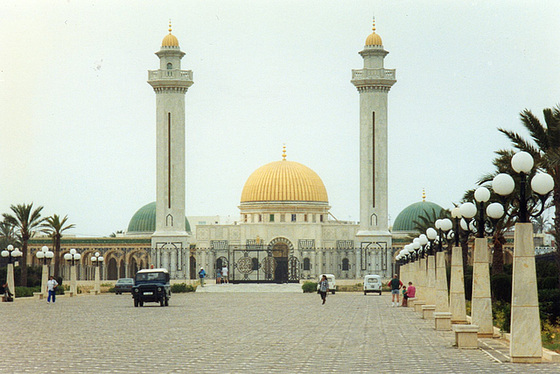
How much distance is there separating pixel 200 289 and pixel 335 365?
141ft

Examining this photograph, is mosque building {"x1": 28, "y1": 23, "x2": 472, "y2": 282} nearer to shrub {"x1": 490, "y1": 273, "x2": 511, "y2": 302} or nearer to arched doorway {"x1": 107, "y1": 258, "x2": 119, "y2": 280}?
arched doorway {"x1": 107, "y1": 258, "x2": 119, "y2": 280}

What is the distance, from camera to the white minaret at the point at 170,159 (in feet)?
215

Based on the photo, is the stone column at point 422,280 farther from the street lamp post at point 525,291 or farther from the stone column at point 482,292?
the street lamp post at point 525,291

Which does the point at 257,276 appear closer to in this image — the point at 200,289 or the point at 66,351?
the point at 200,289

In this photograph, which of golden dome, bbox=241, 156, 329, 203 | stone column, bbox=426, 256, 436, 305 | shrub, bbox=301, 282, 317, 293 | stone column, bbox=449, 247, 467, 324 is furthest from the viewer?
golden dome, bbox=241, 156, 329, 203

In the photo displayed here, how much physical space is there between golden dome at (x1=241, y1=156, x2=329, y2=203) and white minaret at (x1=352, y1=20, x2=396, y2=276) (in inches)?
519

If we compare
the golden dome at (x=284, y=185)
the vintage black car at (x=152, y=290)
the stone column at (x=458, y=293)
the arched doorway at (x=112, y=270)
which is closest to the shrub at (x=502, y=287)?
the stone column at (x=458, y=293)

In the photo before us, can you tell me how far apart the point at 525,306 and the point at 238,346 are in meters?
4.69

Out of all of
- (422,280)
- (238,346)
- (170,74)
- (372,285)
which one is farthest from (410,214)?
(238,346)

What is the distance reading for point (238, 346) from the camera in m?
15.3

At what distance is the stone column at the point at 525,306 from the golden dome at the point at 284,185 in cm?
6536

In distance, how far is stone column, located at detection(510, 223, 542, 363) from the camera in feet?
41.8

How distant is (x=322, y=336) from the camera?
57.7 feet

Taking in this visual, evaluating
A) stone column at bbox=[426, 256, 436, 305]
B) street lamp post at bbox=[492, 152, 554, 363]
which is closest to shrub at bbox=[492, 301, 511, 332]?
street lamp post at bbox=[492, 152, 554, 363]
